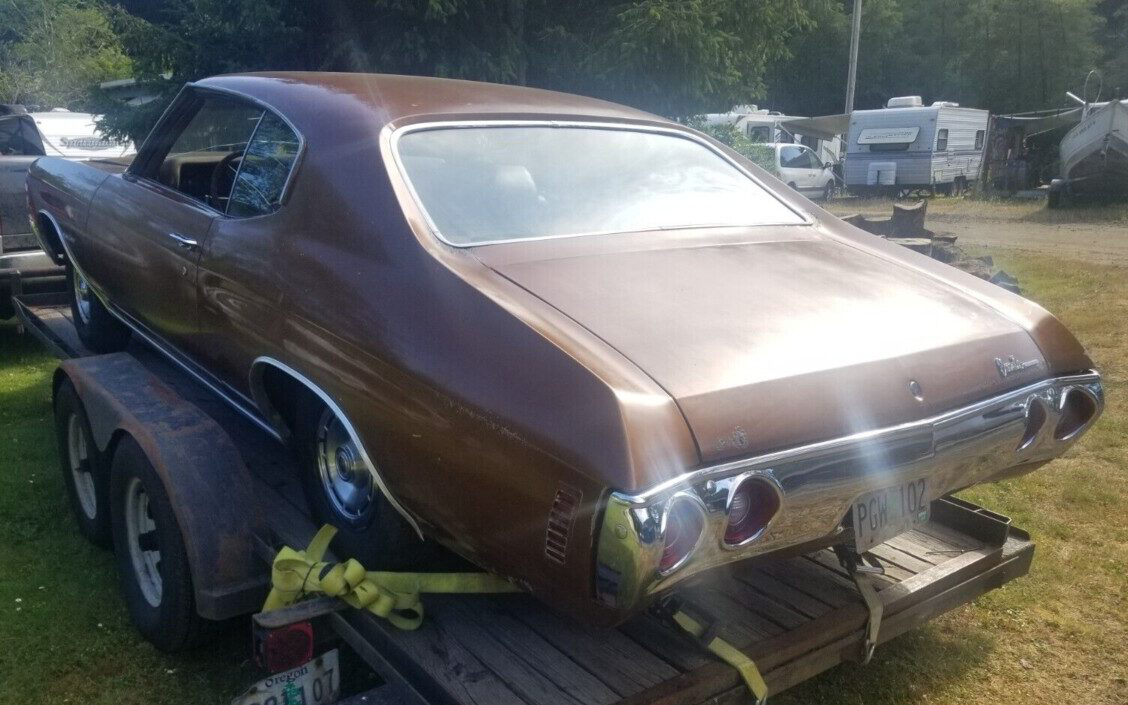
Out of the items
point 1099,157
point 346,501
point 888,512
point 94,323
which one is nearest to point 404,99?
point 346,501

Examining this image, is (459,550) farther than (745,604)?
No

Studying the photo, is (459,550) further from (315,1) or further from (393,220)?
(315,1)

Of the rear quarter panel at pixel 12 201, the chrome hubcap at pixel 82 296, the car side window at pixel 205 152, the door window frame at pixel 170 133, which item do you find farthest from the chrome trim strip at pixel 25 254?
the car side window at pixel 205 152

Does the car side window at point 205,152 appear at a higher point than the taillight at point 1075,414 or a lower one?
higher

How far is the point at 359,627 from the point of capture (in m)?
2.44

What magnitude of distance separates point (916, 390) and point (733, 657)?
30.5 inches

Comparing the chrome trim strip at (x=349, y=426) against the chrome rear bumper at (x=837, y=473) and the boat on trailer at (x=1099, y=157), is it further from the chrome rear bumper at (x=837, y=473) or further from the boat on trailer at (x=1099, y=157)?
the boat on trailer at (x=1099, y=157)

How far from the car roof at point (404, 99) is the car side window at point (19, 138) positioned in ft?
18.4

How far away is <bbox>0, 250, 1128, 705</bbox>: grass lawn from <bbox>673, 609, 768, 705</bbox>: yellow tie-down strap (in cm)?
78

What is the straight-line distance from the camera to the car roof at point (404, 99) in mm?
3105

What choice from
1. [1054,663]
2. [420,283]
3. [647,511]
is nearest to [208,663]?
[420,283]

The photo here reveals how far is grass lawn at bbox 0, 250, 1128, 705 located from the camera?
9.96ft

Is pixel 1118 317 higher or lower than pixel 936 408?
lower

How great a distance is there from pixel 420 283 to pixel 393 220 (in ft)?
0.86
